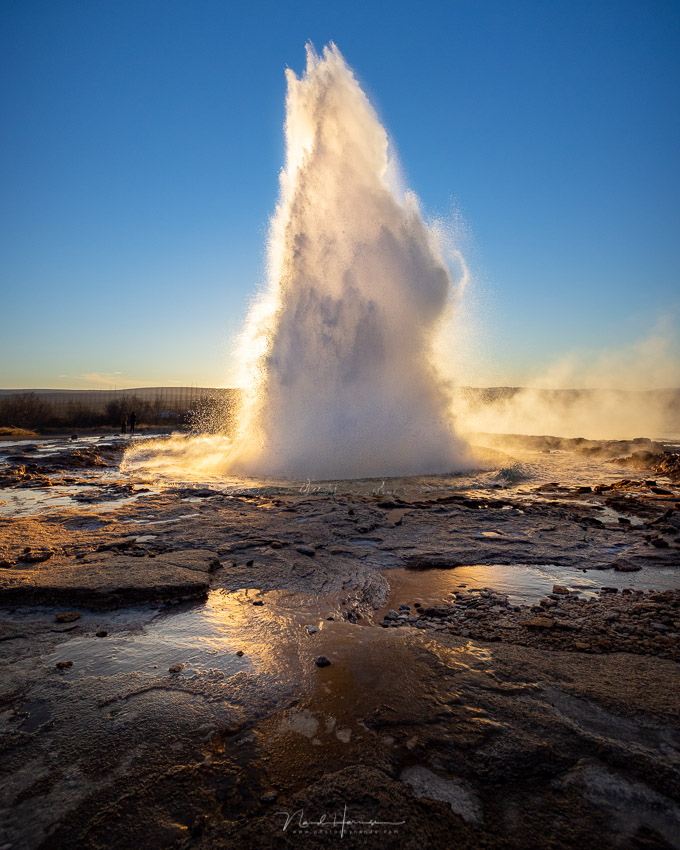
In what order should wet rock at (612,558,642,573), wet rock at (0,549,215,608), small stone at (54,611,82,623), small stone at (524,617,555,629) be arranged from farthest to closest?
wet rock at (612,558,642,573)
wet rock at (0,549,215,608)
small stone at (54,611,82,623)
small stone at (524,617,555,629)

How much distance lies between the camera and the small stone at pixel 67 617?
147 inches

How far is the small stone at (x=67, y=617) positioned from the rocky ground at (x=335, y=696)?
0.06 ft

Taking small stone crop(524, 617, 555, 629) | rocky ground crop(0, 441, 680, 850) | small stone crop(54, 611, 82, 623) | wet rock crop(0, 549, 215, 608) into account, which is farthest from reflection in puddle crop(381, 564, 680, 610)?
small stone crop(54, 611, 82, 623)

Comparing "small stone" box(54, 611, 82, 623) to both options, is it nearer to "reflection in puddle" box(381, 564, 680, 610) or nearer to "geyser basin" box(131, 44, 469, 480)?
→ "reflection in puddle" box(381, 564, 680, 610)

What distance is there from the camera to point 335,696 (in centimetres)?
268

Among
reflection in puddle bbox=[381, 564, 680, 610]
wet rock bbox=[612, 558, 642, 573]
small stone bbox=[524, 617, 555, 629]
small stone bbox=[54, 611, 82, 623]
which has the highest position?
wet rock bbox=[612, 558, 642, 573]

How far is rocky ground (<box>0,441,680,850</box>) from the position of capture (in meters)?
1.85

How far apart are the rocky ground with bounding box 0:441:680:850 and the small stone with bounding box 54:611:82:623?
2 cm

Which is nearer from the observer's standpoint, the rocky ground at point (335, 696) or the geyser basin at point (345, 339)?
the rocky ground at point (335, 696)

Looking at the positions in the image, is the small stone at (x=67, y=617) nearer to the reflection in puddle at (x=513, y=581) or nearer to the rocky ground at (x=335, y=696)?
the rocky ground at (x=335, y=696)

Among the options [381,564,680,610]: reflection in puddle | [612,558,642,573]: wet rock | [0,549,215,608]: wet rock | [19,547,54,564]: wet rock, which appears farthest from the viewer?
[19,547,54,564]: wet rock

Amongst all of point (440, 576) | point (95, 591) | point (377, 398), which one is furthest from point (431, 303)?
point (95, 591)
